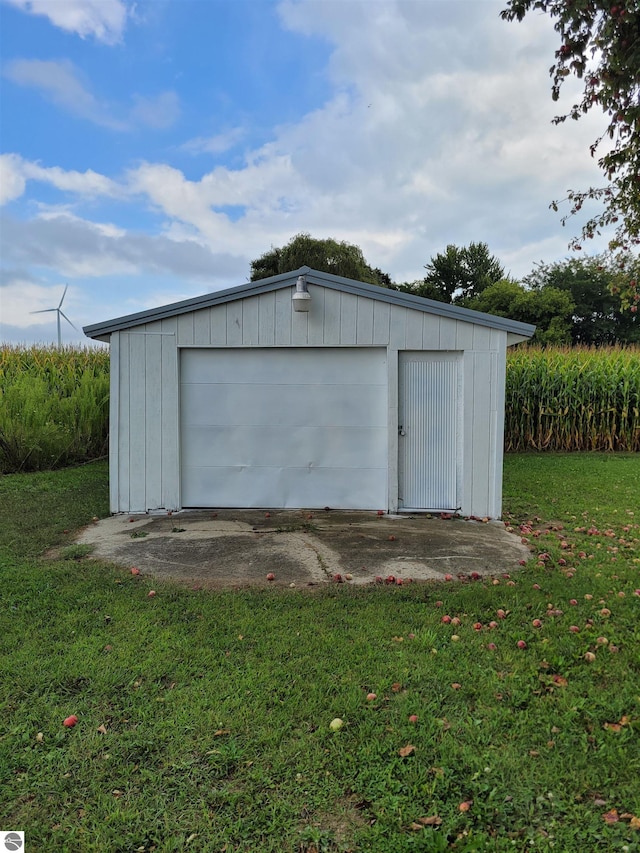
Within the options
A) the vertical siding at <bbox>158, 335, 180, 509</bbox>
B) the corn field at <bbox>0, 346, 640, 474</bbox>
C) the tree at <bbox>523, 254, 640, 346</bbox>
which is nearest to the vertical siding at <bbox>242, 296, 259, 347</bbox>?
the vertical siding at <bbox>158, 335, 180, 509</bbox>

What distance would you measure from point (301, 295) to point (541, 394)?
812 cm

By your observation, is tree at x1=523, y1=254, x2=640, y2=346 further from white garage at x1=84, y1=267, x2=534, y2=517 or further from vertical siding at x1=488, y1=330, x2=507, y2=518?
white garage at x1=84, y1=267, x2=534, y2=517

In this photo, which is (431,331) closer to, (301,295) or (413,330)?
(413,330)

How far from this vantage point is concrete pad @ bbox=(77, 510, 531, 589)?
4.28 m

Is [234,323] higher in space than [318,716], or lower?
higher

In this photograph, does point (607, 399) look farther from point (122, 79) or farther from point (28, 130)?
point (28, 130)

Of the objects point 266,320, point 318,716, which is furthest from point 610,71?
point 318,716

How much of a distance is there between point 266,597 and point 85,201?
12.7 m

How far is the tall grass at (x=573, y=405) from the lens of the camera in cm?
1184

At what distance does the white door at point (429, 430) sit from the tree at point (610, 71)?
2291mm

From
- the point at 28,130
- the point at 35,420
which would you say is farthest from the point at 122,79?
the point at 35,420
